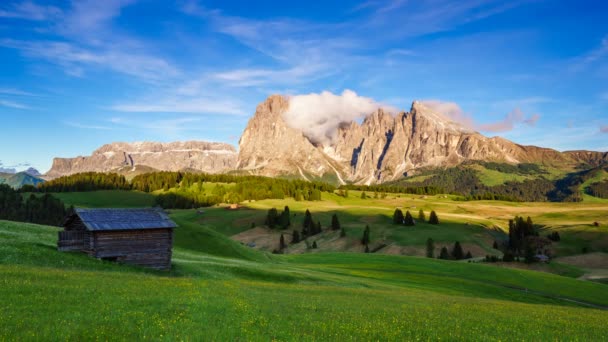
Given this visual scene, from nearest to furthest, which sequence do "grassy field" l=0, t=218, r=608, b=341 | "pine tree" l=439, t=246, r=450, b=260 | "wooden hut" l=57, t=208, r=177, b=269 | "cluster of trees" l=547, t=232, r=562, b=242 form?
"grassy field" l=0, t=218, r=608, b=341
"wooden hut" l=57, t=208, r=177, b=269
"pine tree" l=439, t=246, r=450, b=260
"cluster of trees" l=547, t=232, r=562, b=242

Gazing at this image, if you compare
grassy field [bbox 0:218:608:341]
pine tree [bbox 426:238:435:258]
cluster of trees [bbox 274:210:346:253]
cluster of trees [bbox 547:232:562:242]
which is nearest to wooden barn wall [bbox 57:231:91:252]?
grassy field [bbox 0:218:608:341]

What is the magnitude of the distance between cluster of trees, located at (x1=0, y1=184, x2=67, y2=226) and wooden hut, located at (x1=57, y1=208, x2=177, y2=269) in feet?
370

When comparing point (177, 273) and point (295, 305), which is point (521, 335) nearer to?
point (295, 305)

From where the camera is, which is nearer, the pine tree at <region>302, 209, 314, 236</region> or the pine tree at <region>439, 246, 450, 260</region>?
the pine tree at <region>439, 246, 450, 260</region>

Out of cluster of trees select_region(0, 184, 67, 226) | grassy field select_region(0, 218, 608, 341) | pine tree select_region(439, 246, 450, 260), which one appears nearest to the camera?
grassy field select_region(0, 218, 608, 341)

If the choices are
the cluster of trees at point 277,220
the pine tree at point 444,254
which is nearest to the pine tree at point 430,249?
the pine tree at point 444,254

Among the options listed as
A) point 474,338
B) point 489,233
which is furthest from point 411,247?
point 474,338

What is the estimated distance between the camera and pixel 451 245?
394ft

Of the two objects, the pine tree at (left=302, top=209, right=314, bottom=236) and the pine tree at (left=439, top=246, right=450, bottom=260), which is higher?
the pine tree at (left=302, top=209, right=314, bottom=236)

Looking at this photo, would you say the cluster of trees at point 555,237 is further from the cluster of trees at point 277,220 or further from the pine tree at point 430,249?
the cluster of trees at point 277,220

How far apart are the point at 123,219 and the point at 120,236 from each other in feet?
7.20

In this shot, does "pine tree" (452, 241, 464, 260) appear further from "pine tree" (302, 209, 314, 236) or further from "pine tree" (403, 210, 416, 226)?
"pine tree" (302, 209, 314, 236)

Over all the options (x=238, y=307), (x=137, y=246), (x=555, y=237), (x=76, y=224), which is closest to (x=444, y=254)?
(x=555, y=237)

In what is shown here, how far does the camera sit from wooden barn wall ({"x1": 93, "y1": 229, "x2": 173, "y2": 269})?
41250 millimetres
